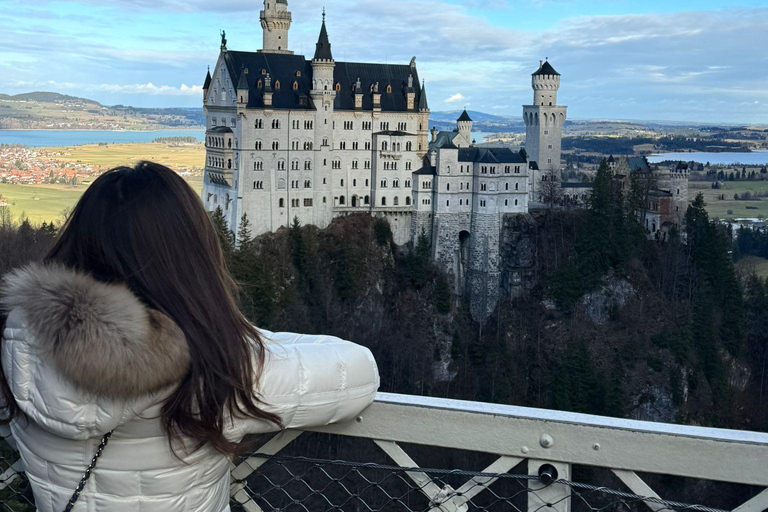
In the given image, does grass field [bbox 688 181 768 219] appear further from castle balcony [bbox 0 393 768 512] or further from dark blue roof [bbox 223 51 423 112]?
castle balcony [bbox 0 393 768 512]

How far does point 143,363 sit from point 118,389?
11 cm

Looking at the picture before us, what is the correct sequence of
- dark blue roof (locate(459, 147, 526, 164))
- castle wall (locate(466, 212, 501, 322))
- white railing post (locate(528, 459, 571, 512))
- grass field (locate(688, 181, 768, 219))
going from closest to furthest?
white railing post (locate(528, 459, 571, 512)) → castle wall (locate(466, 212, 501, 322)) → dark blue roof (locate(459, 147, 526, 164)) → grass field (locate(688, 181, 768, 219))

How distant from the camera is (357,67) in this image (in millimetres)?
48062

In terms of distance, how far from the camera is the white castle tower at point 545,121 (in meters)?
53.2

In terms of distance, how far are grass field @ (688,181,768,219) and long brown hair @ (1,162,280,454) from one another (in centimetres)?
8266

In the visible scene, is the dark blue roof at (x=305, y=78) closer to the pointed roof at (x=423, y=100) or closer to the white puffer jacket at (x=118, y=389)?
the pointed roof at (x=423, y=100)

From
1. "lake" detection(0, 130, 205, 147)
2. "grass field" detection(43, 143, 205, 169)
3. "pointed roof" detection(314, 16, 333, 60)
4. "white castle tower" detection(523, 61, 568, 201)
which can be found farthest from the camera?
"lake" detection(0, 130, 205, 147)

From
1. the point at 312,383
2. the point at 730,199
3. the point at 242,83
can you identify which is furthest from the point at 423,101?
the point at 730,199

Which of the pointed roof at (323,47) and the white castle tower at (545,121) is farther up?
the pointed roof at (323,47)

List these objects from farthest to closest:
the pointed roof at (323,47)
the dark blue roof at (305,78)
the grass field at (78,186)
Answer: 1. the grass field at (78,186)
2. the pointed roof at (323,47)
3. the dark blue roof at (305,78)

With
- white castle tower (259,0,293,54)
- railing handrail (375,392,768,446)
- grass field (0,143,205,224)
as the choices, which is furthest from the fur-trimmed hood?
white castle tower (259,0,293,54)

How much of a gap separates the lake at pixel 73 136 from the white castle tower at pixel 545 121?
23.6 metres

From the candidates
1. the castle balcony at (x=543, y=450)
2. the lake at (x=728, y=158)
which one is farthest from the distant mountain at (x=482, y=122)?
the castle balcony at (x=543, y=450)

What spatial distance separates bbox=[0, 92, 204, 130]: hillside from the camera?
2948 inches
